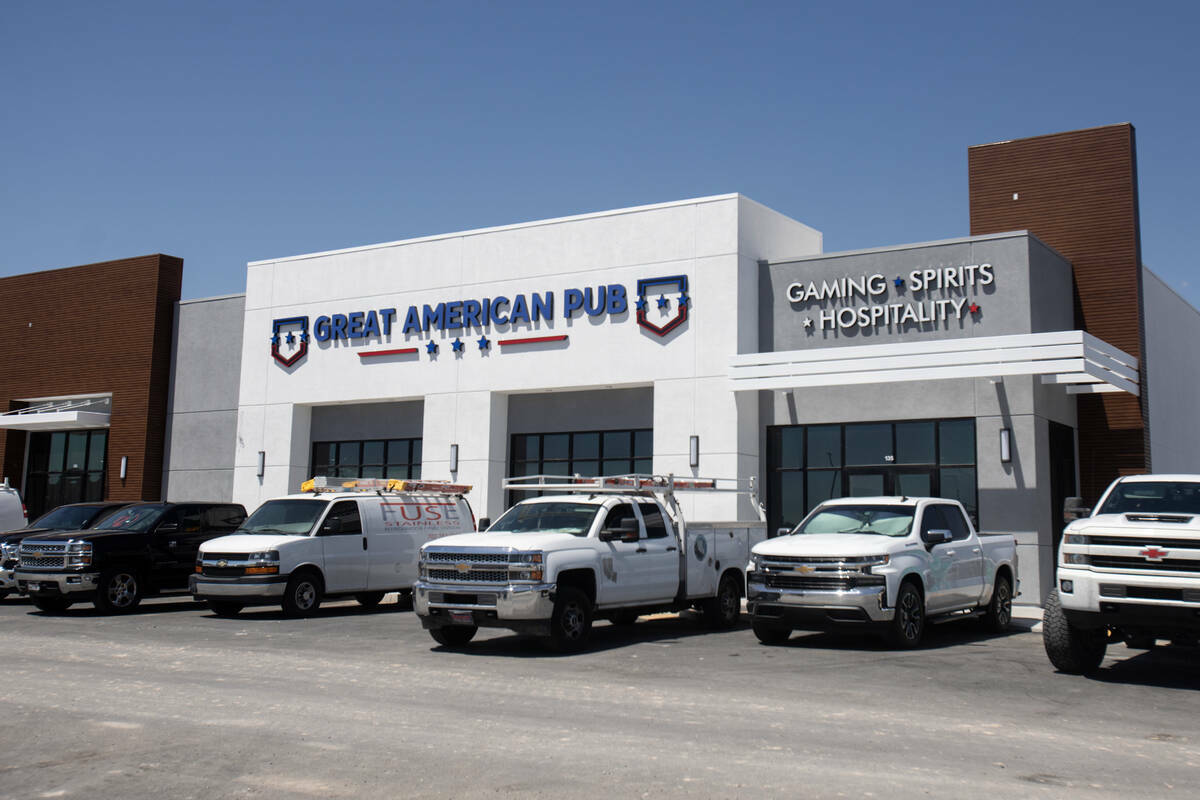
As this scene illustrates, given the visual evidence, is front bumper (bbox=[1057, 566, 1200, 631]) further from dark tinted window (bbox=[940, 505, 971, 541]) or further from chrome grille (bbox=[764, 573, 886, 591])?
dark tinted window (bbox=[940, 505, 971, 541])

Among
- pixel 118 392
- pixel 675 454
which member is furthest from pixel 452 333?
pixel 118 392

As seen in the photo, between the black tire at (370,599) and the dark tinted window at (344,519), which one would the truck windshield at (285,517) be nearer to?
the dark tinted window at (344,519)

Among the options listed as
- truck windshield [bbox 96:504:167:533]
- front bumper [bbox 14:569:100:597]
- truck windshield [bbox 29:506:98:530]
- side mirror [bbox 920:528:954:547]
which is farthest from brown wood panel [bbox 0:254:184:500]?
side mirror [bbox 920:528:954:547]

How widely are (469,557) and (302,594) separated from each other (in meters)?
Answer: 5.66

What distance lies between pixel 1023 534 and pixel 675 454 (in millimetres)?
7039

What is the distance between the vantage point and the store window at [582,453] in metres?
25.4

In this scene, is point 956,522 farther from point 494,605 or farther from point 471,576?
point 471,576

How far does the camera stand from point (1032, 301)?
70.1 feet

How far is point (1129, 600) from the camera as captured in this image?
11047mm

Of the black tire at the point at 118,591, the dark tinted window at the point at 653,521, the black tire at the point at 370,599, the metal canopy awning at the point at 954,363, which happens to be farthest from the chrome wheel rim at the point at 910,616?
the black tire at the point at 118,591

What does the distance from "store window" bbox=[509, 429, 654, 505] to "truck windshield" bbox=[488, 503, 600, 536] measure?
9.88 m

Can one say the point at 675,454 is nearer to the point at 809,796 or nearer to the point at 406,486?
the point at 406,486

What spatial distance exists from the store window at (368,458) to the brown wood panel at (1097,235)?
49.2ft

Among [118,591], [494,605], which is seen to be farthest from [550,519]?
[118,591]
